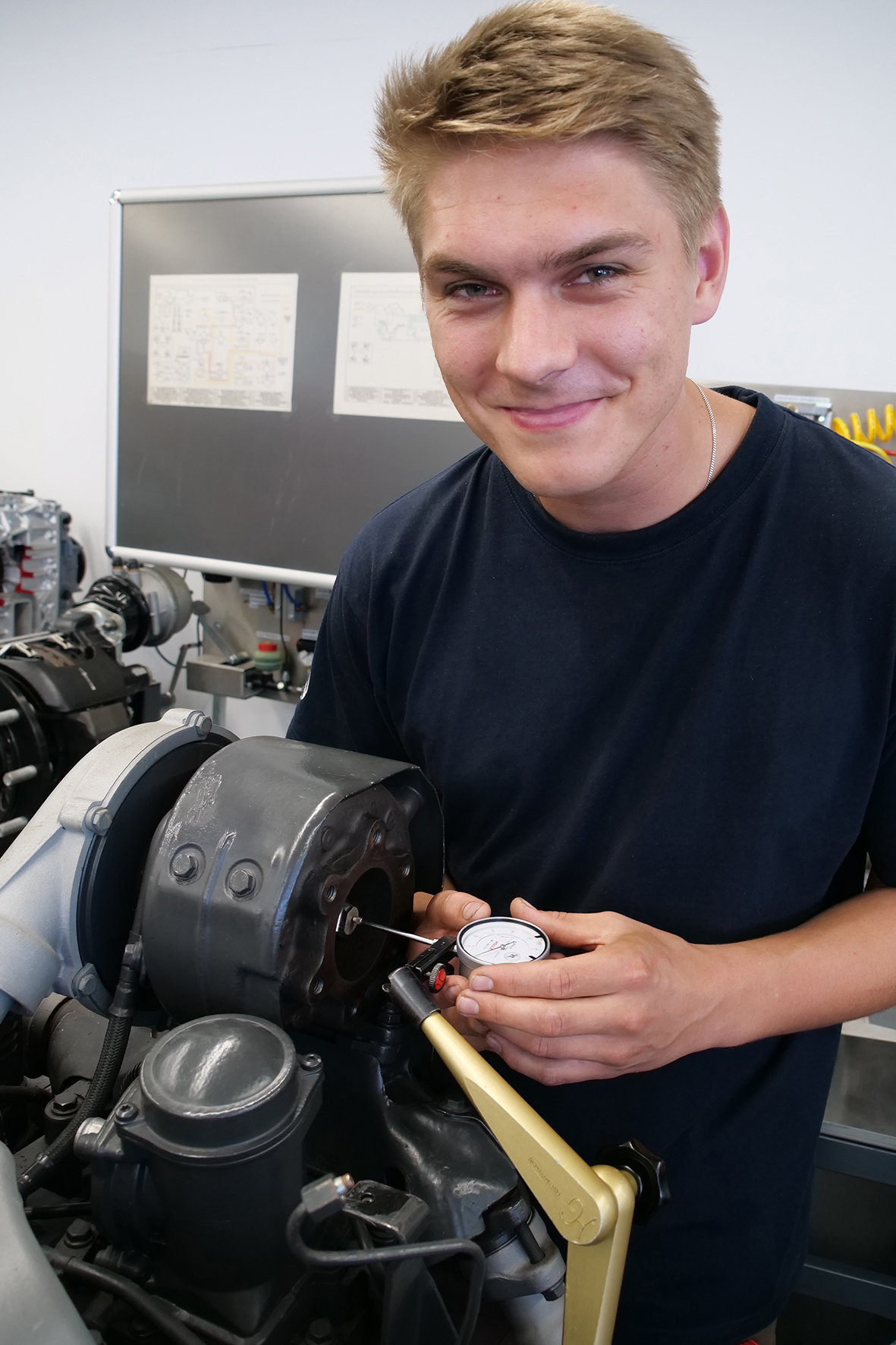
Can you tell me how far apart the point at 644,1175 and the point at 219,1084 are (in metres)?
0.27

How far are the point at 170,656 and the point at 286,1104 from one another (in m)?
2.37

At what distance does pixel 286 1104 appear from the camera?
1.54ft

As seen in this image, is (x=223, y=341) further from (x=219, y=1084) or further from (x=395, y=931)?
(x=219, y=1084)

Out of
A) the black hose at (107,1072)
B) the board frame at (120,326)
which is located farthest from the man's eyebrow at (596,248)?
the board frame at (120,326)

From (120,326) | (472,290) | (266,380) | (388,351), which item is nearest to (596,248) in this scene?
(472,290)

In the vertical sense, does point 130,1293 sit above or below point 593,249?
below

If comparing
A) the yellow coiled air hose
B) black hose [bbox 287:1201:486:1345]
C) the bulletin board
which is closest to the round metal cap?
black hose [bbox 287:1201:486:1345]

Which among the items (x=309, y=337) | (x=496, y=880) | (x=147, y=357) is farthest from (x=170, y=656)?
(x=496, y=880)

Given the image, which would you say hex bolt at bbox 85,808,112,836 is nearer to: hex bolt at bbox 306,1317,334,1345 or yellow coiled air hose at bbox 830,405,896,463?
hex bolt at bbox 306,1317,334,1345

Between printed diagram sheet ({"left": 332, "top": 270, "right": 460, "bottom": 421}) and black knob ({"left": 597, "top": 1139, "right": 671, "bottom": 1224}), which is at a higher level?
printed diagram sheet ({"left": 332, "top": 270, "right": 460, "bottom": 421})

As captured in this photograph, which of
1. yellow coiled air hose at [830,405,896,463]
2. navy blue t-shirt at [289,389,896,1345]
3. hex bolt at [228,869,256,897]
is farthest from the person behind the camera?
yellow coiled air hose at [830,405,896,463]

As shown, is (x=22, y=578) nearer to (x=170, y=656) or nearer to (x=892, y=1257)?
(x=170, y=656)

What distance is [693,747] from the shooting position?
0.80m

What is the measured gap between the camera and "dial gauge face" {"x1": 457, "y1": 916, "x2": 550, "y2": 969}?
64 centimetres
